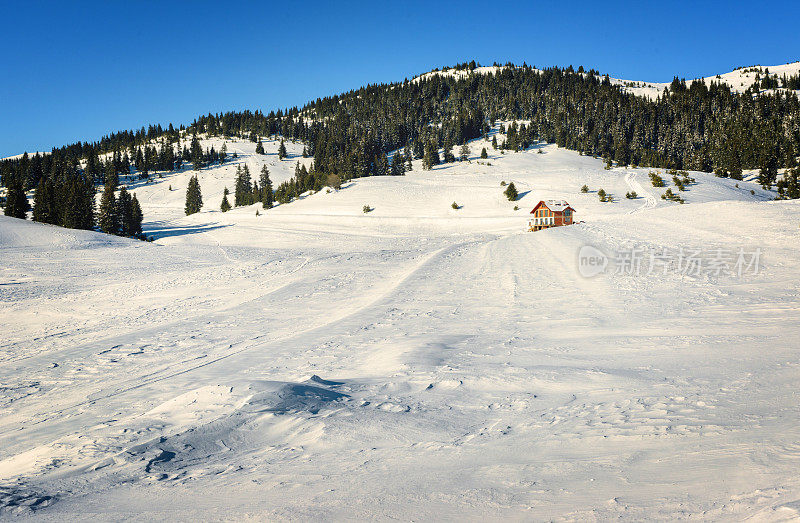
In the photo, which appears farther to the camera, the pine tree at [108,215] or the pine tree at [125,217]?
the pine tree at [125,217]

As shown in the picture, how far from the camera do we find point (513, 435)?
471cm

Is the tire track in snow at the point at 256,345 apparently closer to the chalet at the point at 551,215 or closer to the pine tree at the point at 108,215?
the chalet at the point at 551,215

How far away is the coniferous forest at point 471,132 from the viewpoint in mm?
85625

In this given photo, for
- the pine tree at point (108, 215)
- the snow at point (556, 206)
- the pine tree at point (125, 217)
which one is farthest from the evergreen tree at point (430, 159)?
the pine tree at point (108, 215)

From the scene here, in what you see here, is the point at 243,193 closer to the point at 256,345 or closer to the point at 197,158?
the point at 197,158

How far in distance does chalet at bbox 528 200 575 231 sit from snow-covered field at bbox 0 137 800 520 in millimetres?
22856

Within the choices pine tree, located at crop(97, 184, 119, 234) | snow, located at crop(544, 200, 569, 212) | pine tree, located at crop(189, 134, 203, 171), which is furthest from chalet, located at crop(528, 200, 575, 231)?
pine tree, located at crop(189, 134, 203, 171)

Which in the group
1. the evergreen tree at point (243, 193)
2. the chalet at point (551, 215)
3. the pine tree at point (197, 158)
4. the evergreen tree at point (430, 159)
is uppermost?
the pine tree at point (197, 158)

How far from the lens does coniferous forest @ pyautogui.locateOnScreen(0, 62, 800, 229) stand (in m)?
85.6

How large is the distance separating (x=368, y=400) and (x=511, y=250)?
19219mm

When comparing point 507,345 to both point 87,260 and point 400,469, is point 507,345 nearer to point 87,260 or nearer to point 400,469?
point 400,469

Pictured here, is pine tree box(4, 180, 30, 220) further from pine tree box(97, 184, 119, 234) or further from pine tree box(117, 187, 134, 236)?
pine tree box(117, 187, 134, 236)

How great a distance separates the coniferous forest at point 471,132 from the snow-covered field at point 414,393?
163 feet

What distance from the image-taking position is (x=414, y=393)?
20.5 feet
